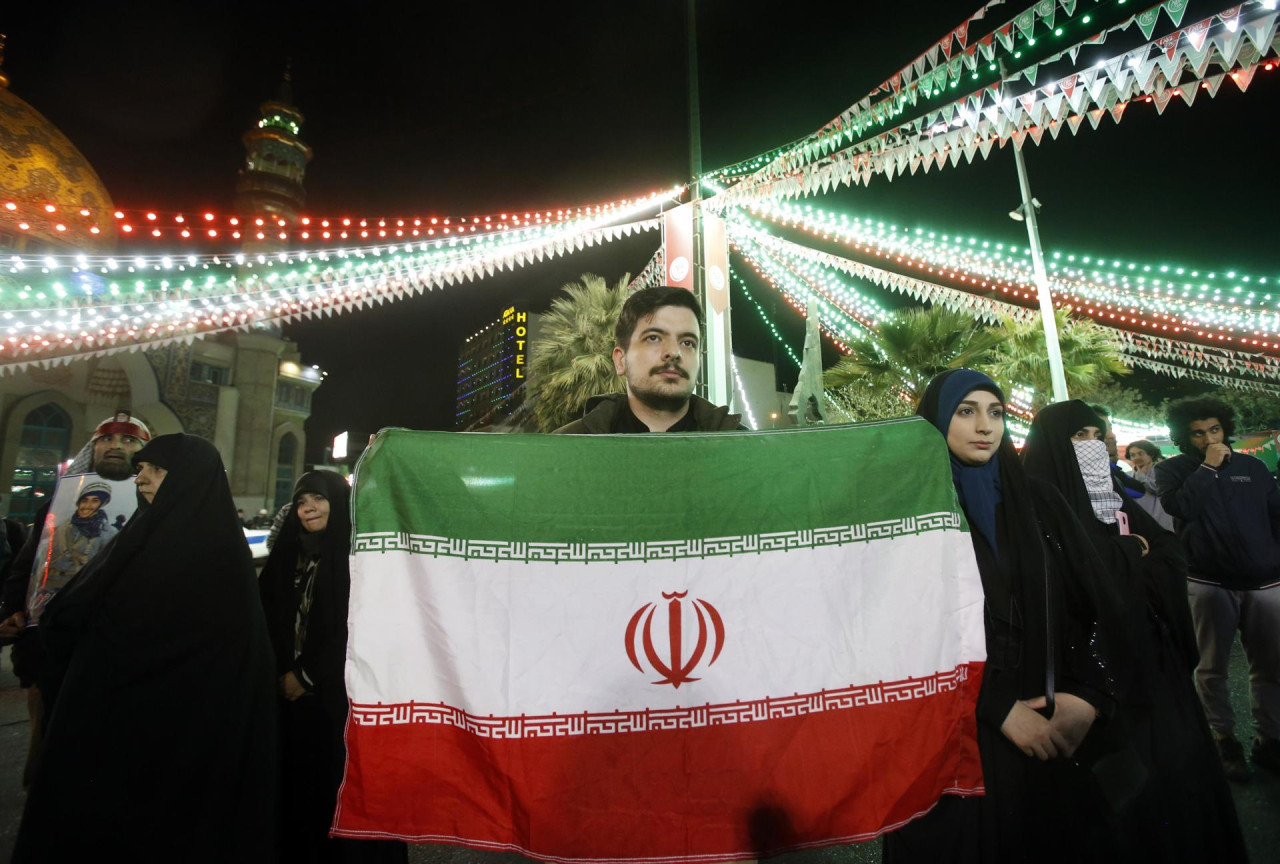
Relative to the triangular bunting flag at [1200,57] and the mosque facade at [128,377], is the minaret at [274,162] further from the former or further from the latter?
the triangular bunting flag at [1200,57]

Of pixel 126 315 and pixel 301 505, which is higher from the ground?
pixel 126 315

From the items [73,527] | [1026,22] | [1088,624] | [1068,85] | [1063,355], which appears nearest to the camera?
[1088,624]

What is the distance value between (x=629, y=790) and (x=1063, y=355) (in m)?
15.3

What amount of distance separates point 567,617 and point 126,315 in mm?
9480

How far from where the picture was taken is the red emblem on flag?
5.21 ft

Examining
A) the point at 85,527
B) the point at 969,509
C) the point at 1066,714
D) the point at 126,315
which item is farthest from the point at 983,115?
A: the point at 126,315

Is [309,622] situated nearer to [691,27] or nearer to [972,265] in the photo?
[691,27]

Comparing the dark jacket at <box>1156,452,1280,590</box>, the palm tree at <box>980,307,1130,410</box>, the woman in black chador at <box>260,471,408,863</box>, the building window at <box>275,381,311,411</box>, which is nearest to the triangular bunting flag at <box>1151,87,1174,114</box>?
the dark jacket at <box>1156,452,1280,590</box>

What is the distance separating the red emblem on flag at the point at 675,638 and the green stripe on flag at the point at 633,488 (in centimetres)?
16

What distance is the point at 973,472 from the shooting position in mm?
1977

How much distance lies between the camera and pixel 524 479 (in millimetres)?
1674

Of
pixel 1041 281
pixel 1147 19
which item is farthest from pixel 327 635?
pixel 1041 281

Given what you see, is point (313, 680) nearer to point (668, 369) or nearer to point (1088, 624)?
point (668, 369)

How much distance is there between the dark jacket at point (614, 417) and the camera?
2.15m
